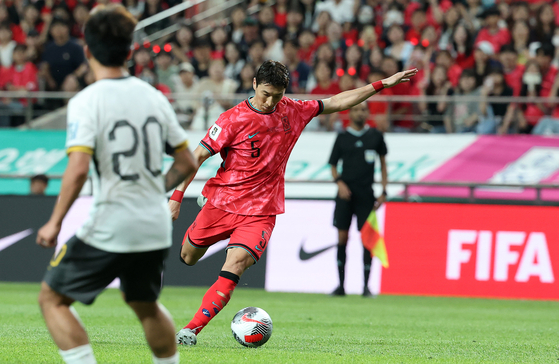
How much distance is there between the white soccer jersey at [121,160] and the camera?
12.3 feet

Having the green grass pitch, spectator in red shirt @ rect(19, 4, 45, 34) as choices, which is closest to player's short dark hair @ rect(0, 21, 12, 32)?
spectator in red shirt @ rect(19, 4, 45, 34)

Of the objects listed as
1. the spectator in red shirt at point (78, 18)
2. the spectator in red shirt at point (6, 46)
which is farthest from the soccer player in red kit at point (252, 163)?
the spectator in red shirt at point (78, 18)

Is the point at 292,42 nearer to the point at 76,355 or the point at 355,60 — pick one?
the point at 355,60

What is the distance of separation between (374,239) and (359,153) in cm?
130

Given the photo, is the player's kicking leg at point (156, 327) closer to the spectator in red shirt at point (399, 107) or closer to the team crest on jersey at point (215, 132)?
the team crest on jersey at point (215, 132)

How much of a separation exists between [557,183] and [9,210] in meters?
9.01

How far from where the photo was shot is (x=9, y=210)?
1284 centimetres

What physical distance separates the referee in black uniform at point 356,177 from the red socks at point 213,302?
5513 millimetres

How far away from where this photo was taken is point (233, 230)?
267 inches

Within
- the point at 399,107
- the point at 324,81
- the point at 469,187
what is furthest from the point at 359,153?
the point at 324,81

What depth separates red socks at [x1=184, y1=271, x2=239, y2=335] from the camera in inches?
248

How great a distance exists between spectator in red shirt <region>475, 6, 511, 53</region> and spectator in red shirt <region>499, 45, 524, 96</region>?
36.8 inches

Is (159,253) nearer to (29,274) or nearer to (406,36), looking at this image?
(29,274)

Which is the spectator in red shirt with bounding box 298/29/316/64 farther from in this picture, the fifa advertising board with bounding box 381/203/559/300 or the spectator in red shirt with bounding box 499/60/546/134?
the fifa advertising board with bounding box 381/203/559/300
